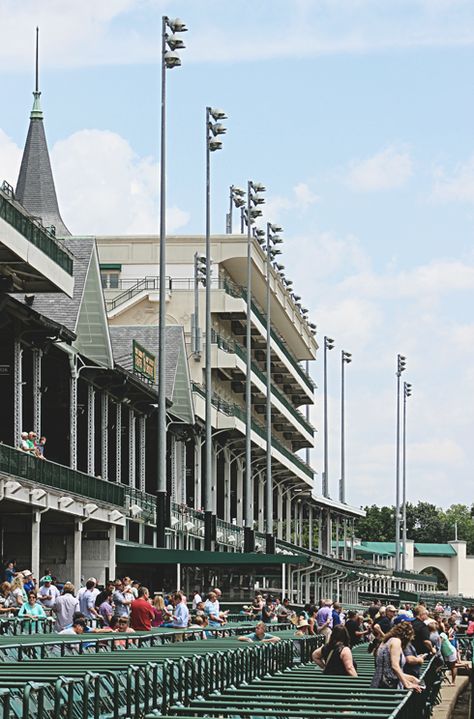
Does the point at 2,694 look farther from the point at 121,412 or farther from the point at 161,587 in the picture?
the point at 121,412

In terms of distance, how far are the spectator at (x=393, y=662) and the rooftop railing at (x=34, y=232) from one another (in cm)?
1950

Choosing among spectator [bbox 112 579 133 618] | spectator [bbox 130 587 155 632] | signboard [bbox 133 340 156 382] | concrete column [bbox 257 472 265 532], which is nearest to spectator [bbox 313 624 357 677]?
spectator [bbox 130 587 155 632]

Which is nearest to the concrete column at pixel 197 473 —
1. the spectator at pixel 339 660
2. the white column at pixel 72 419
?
the white column at pixel 72 419

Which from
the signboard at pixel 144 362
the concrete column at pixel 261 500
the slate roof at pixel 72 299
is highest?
the slate roof at pixel 72 299

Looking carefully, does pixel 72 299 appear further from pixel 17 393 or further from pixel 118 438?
pixel 17 393

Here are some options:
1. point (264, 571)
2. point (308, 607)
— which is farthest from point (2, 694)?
point (264, 571)

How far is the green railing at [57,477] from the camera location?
3838cm


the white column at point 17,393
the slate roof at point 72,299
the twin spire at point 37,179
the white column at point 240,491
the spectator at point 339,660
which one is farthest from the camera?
the white column at point 240,491

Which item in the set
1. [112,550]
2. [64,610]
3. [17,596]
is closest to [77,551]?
[112,550]

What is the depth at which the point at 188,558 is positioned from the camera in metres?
47.7

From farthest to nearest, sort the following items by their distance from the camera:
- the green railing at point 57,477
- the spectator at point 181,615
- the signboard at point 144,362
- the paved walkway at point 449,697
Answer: the signboard at point 144,362
the green railing at point 57,477
the spectator at point 181,615
the paved walkway at point 449,697

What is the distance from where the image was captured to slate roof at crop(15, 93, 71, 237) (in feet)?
256

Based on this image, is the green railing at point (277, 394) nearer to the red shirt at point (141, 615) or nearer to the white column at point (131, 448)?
the white column at point (131, 448)

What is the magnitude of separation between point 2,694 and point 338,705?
3301mm
